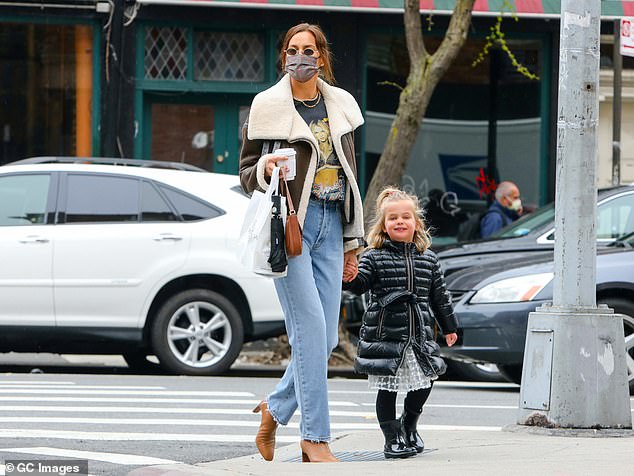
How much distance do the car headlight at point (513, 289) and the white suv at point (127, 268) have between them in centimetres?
198

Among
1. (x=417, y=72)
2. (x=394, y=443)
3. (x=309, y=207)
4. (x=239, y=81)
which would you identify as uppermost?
(x=239, y=81)

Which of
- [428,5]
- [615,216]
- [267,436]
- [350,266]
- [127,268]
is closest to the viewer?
[267,436]

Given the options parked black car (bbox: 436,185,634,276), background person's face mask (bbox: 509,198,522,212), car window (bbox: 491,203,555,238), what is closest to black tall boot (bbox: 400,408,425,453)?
parked black car (bbox: 436,185,634,276)

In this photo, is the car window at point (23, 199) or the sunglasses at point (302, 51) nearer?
the sunglasses at point (302, 51)

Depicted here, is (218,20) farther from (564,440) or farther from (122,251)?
(564,440)

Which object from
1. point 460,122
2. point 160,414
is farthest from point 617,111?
point 160,414

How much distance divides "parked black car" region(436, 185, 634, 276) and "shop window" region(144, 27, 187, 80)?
18.0ft

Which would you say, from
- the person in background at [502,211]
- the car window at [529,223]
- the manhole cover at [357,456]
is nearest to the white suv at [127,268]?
the car window at [529,223]

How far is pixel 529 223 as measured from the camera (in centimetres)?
1278

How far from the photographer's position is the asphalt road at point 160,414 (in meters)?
7.09

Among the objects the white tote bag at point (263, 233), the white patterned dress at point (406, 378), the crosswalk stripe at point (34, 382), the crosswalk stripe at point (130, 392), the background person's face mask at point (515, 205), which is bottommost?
the crosswalk stripe at point (34, 382)

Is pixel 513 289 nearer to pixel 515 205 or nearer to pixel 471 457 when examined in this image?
pixel 471 457

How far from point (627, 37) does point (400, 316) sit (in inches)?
333

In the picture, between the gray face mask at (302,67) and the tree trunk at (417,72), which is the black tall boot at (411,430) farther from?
the tree trunk at (417,72)
